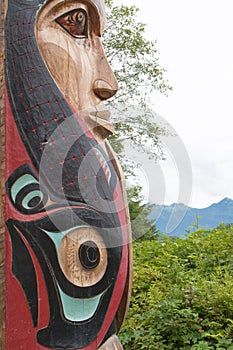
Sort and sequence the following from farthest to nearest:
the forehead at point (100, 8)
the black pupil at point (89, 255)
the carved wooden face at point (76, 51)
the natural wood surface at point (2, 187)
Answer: the forehead at point (100, 8) → the carved wooden face at point (76, 51) → the black pupil at point (89, 255) → the natural wood surface at point (2, 187)

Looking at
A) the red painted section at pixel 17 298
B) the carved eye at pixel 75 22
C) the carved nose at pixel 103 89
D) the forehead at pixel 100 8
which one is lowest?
the red painted section at pixel 17 298

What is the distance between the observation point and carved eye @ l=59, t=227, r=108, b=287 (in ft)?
5.72

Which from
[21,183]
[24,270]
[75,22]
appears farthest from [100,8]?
[24,270]

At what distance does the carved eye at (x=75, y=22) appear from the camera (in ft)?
6.48

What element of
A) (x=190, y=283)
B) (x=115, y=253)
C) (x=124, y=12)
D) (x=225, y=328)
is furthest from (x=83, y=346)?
(x=124, y=12)

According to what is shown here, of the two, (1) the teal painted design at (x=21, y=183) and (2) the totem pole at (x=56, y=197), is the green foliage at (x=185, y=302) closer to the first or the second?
(2) the totem pole at (x=56, y=197)

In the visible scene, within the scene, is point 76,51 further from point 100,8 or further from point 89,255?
point 89,255

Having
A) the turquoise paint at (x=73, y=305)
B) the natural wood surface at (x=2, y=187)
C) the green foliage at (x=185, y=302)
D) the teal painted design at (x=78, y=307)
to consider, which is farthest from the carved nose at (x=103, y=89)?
the green foliage at (x=185, y=302)

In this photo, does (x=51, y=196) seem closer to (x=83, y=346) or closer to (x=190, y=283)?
(x=83, y=346)

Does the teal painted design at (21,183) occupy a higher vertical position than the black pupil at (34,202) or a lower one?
higher

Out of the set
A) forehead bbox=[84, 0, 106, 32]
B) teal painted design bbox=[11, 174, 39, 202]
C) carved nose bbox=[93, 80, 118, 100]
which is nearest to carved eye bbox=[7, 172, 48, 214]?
teal painted design bbox=[11, 174, 39, 202]

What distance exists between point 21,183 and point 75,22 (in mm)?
748

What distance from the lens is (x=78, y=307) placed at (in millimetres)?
1744

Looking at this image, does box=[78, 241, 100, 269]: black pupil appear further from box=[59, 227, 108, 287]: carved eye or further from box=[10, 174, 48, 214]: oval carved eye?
box=[10, 174, 48, 214]: oval carved eye
